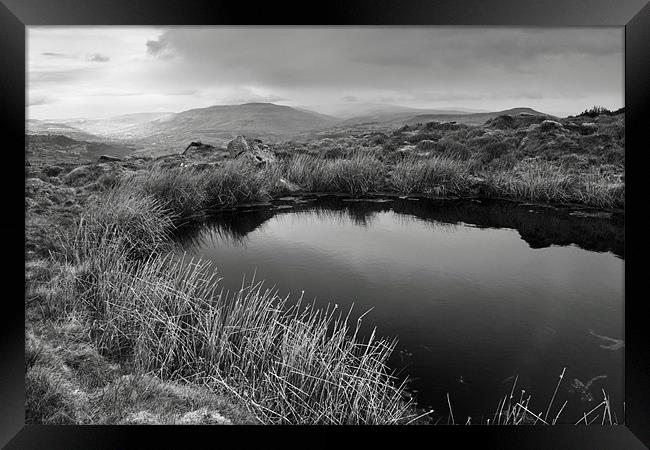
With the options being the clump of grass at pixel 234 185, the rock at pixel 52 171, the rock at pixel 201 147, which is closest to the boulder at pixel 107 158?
the rock at pixel 52 171

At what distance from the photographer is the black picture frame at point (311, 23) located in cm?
195

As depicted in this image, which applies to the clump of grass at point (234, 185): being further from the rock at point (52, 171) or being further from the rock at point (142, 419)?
the rock at point (142, 419)

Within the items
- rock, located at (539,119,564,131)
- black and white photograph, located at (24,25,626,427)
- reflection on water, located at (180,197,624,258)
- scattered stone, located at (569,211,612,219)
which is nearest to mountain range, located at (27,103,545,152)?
black and white photograph, located at (24,25,626,427)

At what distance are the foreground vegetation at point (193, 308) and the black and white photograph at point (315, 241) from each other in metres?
0.02

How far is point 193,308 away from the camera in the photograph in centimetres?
326

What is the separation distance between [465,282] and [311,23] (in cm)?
306

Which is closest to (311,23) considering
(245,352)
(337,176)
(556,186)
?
(245,352)

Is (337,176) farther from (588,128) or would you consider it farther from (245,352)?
(245,352)

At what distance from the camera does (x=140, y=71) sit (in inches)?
196

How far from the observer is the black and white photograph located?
244 centimetres

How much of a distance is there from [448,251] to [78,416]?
4198 mm

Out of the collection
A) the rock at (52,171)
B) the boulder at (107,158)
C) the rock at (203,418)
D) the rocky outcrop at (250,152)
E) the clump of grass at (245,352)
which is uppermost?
the rocky outcrop at (250,152)

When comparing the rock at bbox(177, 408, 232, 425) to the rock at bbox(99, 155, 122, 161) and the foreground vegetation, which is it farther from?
the rock at bbox(99, 155, 122, 161)

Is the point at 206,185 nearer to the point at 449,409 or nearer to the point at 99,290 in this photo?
the point at 99,290
